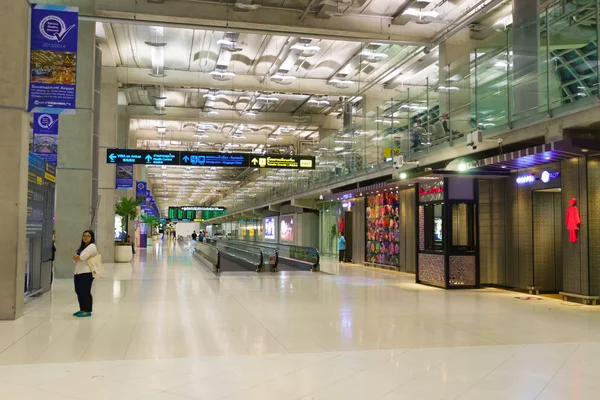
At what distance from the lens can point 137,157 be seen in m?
20.3

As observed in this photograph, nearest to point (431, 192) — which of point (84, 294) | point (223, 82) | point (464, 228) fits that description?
point (464, 228)

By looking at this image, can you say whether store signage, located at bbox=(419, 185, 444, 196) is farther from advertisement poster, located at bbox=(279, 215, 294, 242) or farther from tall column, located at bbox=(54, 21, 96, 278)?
advertisement poster, located at bbox=(279, 215, 294, 242)

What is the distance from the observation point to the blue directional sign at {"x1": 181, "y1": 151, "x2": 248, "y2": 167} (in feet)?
Result: 68.3

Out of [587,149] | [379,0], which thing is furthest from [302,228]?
[587,149]

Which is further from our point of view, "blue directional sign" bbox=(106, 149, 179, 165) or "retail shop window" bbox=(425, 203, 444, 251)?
"blue directional sign" bbox=(106, 149, 179, 165)

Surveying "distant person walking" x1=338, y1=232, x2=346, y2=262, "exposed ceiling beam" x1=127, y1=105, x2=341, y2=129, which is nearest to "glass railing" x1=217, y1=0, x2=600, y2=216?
"distant person walking" x1=338, y1=232, x2=346, y2=262

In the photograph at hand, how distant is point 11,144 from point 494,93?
10.5m

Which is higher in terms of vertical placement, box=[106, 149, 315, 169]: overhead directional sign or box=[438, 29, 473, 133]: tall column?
box=[438, 29, 473, 133]: tall column

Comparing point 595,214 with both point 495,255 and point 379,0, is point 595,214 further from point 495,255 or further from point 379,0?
point 379,0

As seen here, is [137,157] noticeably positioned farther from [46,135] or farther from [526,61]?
[526,61]

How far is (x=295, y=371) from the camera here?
587 cm

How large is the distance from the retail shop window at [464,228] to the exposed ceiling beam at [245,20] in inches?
264

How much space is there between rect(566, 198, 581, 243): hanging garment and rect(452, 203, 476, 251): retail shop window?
3.23 meters

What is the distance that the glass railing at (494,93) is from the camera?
10703mm
